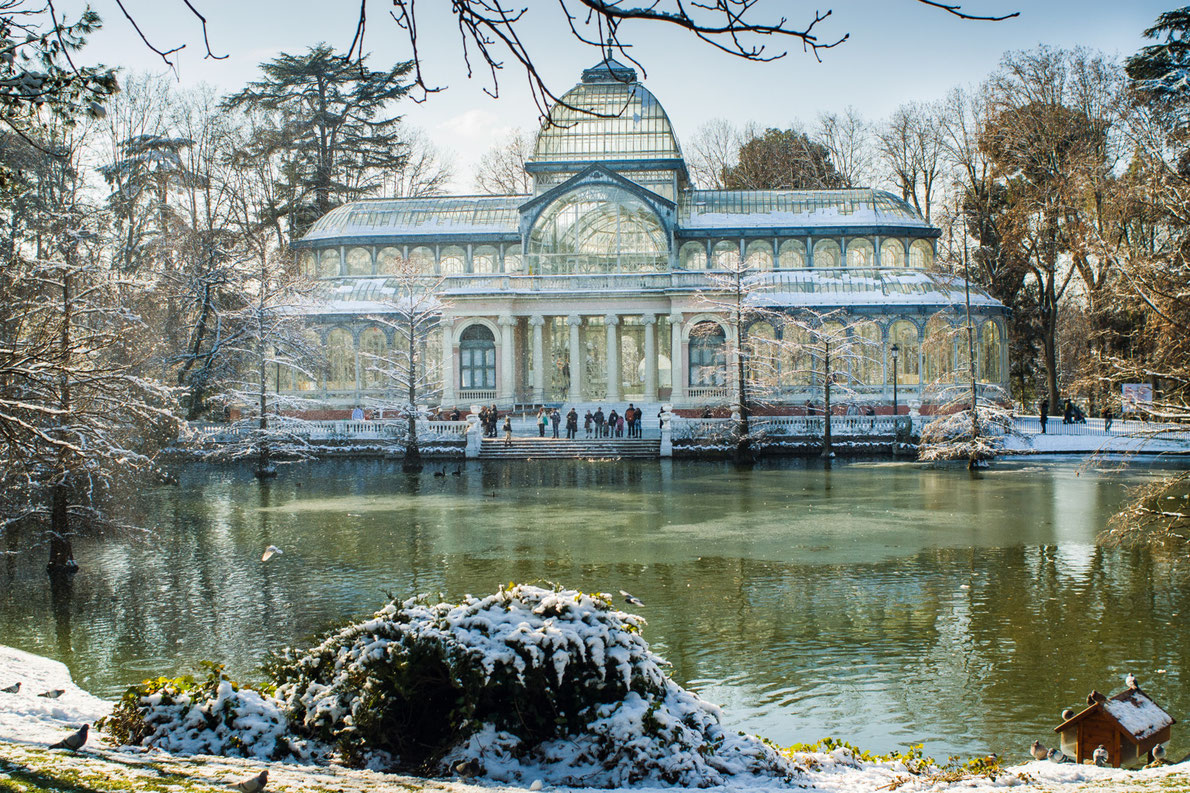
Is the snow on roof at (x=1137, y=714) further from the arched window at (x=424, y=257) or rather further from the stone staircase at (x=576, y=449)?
the arched window at (x=424, y=257)

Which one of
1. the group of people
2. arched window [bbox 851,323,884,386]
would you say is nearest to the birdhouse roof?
the group of people

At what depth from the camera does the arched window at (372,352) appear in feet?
137

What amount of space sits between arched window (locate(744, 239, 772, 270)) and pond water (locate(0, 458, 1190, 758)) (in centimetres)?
2103

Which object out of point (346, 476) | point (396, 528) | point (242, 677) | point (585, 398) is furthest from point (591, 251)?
point (242, 677)

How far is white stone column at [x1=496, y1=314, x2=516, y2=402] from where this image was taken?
4178cm

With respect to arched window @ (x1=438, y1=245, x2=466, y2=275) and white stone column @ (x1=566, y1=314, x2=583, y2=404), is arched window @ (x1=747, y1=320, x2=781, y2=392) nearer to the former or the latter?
white stone column @ (x1=566, y1=314, x2=583, y2=404)

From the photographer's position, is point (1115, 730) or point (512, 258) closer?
point (1115, 730)

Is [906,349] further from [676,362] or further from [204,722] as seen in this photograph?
[204,722]

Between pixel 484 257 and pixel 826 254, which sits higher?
pixel 484 257

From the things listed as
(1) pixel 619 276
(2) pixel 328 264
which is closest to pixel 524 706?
(1) pixel 619 276

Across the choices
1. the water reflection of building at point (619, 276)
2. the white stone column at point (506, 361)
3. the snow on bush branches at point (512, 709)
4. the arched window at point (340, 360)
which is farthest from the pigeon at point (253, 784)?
the arched window at point (340, 360)

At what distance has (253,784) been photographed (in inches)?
197

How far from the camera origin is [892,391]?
40406 millimetres

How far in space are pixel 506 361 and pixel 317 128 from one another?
21144 mm
